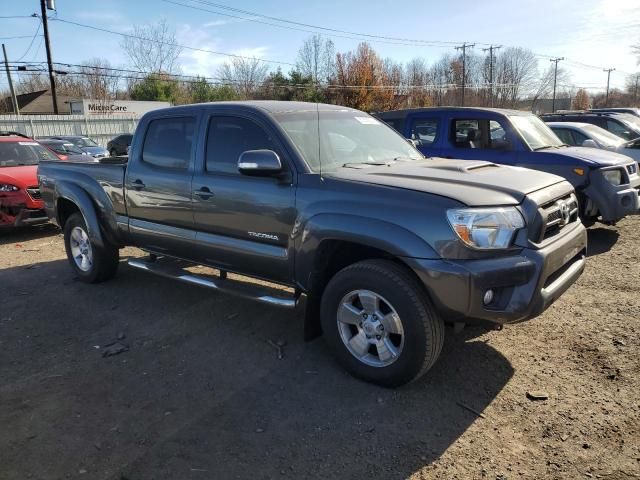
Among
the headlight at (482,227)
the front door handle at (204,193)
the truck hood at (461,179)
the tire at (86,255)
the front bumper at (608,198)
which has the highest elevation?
the truck hood at (461,179)

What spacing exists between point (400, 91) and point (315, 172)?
52.0 m

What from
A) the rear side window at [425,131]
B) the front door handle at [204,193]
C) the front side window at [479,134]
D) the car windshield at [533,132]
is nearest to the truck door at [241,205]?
the front door handle at [204,193]

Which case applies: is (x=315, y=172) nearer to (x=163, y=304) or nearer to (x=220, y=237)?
(x=220, y=237)

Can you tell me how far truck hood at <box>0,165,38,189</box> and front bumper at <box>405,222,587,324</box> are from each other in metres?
7.49

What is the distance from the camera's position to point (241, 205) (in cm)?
416

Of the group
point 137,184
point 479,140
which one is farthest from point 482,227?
point 479,140

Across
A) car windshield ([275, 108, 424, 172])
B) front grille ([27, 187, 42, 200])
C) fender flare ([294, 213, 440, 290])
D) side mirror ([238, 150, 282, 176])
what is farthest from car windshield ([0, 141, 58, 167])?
fender flare ([294, 213, 440, 290])

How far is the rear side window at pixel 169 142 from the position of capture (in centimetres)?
475

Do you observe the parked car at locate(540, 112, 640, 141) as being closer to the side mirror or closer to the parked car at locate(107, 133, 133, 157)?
the side mirror

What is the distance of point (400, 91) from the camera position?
5288cm

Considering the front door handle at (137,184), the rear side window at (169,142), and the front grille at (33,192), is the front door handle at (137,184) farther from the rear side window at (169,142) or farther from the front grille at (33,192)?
the front grille at (33,192)

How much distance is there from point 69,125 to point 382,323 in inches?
1249

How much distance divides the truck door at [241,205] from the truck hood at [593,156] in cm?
484

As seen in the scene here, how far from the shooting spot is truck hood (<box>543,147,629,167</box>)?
22.5ft
